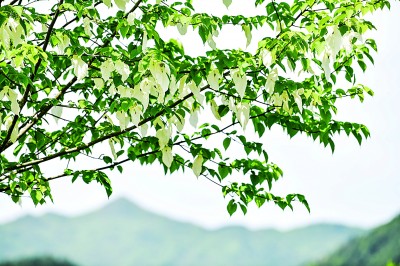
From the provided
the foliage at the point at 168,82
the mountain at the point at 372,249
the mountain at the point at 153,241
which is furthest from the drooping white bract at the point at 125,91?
the mountain at the point at 153,241

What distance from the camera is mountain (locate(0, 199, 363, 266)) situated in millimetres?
52312

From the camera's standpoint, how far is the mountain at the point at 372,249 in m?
28.3

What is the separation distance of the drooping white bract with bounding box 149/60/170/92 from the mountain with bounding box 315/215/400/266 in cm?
2521

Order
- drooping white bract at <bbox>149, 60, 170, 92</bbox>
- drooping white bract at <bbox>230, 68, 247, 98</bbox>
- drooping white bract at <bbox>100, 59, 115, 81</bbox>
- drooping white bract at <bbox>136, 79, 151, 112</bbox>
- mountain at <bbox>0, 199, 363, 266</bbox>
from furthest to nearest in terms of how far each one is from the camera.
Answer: mountain at <bbox>0, 199, 363, 266</bbox>
drooping white bract at <bbox>100, 59, 115, 81</bbox>
drooping white bract at <bbox>230, 68, 247, 98</bbox>
drooping white bract at <bbox>136, 79, 151, 112</bbox>
drooping white bract at <bbox>149, 60, 170, 92</bbox>

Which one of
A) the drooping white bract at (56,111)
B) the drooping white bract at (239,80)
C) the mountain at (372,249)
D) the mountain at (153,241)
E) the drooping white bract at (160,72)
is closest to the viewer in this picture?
the drooping white bract at (160,72)

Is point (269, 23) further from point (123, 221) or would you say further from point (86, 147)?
point (123, 221)

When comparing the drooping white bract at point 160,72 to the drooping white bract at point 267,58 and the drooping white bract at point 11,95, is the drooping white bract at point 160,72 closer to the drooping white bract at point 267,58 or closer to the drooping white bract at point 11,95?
the drooping white bract at point 267,58

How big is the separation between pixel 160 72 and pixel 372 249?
28.4 metres

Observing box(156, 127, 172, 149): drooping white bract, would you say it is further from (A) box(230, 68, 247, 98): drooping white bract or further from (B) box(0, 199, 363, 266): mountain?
(B) box(0, 199, 363, 266): mountain

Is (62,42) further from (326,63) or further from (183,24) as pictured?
(326,63)

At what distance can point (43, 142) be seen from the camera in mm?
4918

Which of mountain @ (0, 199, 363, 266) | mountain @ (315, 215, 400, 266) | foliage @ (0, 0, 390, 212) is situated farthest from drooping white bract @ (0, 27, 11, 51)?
mountain @ (0, 199, 363, 266)

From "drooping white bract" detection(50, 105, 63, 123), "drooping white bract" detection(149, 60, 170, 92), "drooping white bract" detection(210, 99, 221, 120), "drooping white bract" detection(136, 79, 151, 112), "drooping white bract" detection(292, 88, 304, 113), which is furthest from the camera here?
"drooping white bract" detection(50, 105, 63, 123)

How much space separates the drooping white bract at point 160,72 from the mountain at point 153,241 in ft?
158
